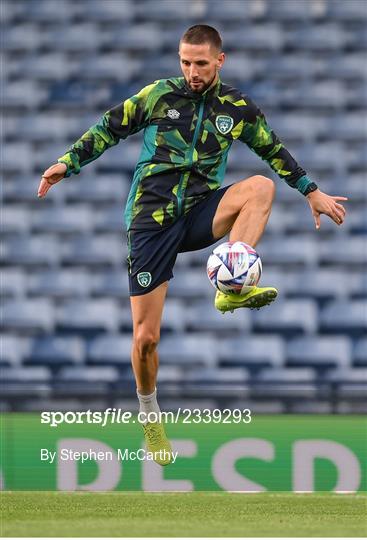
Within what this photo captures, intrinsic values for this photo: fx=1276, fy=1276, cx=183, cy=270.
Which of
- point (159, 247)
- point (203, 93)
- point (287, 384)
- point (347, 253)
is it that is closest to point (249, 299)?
point (159, 247)

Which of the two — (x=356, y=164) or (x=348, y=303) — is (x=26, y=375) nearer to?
(x=348, y=303)

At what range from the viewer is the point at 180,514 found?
5.67m

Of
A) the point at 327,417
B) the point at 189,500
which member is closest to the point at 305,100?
the point at 327,417

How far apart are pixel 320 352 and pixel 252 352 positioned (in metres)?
0.61

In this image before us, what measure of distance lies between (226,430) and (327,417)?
2.86ft

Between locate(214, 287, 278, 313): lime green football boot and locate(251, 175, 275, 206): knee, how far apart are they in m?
0.43

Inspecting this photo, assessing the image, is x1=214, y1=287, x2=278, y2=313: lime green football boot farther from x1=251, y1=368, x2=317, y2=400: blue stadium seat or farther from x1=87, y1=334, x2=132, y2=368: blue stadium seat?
x1=87, y1=334, x2=132, y2=368: blue stadium seat

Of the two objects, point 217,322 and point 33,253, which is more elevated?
point 33,253

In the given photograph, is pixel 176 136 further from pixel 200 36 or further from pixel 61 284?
pixel 61 284

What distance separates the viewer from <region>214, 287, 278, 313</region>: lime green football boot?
17.8 feet

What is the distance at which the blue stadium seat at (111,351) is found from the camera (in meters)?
11.3

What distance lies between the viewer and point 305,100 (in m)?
13.0

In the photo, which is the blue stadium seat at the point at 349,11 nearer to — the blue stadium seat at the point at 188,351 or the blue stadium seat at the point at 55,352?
the blue stadium seat at the point at 188,351

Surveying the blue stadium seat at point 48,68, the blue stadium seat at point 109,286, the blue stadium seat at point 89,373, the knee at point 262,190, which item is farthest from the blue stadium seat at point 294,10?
the knee at point 262,190
